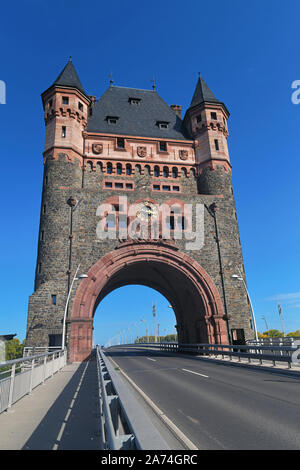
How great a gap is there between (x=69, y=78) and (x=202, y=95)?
48.4ft

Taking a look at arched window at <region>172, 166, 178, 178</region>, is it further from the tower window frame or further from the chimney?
the chimney

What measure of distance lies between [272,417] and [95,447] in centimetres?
364

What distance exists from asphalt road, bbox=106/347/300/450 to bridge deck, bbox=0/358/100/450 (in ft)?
5.65

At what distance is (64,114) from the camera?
2838 centimetres

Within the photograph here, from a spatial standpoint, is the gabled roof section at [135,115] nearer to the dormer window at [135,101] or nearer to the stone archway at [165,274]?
the dormer window at [135,101]

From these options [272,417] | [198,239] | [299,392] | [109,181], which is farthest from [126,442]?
[109,181]

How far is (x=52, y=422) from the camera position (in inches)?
233

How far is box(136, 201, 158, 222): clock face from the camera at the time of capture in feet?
86.7

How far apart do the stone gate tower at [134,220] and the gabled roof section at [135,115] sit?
0.29 metres

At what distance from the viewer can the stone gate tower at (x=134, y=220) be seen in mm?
23516

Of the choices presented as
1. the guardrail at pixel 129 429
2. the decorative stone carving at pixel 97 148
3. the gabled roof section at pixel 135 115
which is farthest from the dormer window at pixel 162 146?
the guardrail at pixel 129 429

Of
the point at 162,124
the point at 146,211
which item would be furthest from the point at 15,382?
the point at 162,124

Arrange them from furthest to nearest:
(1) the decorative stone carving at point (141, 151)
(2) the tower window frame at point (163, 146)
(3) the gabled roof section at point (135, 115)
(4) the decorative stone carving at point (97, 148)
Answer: (3) the gabled roof section at point (135, 115) → (2) the tower window frame at point (163, 146) → (1) the decorative stone carving at point (141, 151) → (4) the decorative stone carving at point (97, 148)
